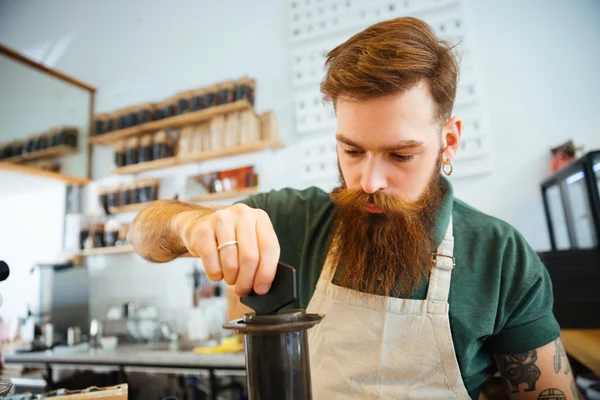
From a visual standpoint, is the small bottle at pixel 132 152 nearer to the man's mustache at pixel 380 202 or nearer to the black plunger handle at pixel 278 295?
the man's mustache at pixel 380 202

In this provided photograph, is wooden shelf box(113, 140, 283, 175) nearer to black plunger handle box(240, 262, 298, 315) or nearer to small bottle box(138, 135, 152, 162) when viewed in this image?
small bottle box(138, 135, 152, 162)

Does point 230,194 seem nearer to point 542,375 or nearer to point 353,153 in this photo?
point 353,153

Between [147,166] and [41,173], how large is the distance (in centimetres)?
120

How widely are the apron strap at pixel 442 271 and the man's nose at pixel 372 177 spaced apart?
0.28m

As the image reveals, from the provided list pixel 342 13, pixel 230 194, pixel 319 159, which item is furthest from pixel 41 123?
pixel 342 13

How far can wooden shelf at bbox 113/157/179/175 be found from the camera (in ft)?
12.6

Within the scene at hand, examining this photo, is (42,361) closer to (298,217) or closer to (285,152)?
(285,152)

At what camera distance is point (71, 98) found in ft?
14.7

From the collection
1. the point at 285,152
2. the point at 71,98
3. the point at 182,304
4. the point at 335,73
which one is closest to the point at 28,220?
the point at 71,98

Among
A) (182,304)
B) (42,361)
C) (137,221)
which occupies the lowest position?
(42,361)

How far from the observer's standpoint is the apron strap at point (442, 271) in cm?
110

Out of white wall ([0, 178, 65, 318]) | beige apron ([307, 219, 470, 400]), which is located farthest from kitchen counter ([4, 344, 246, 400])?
beige apron ([307, 219, 470, 400])

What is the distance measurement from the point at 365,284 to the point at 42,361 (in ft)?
10.9

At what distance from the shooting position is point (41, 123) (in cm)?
428
